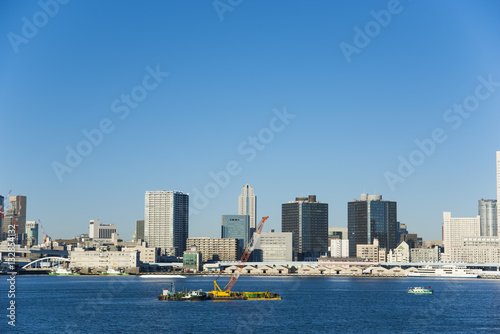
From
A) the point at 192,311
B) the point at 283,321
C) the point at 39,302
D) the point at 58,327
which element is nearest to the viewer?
the point at 58,327

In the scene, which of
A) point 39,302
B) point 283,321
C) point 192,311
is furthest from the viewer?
point 39,302

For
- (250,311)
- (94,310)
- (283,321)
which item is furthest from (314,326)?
(94,310)

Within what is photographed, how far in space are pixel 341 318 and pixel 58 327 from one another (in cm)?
3158

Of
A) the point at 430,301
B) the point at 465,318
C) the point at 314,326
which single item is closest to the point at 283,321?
the point at 314,326

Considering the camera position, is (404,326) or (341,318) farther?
(341,318)

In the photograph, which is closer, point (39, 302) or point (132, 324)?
point (132, 324)

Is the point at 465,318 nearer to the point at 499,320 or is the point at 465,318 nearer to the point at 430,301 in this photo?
the point at 499,320

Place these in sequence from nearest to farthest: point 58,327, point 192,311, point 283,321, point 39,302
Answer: point 58,327 → point 283,321 → point 192,311 → point 39,302

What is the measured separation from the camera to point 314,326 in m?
74.9

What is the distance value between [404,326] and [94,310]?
39253 mm

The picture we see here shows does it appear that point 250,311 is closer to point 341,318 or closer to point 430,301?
point 341,318

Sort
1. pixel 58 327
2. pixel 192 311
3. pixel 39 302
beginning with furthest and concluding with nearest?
pixel 39 302 < pixel 192 311 < pixel 58 327

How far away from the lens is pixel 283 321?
78.4 meters

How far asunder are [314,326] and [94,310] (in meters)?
31.0
